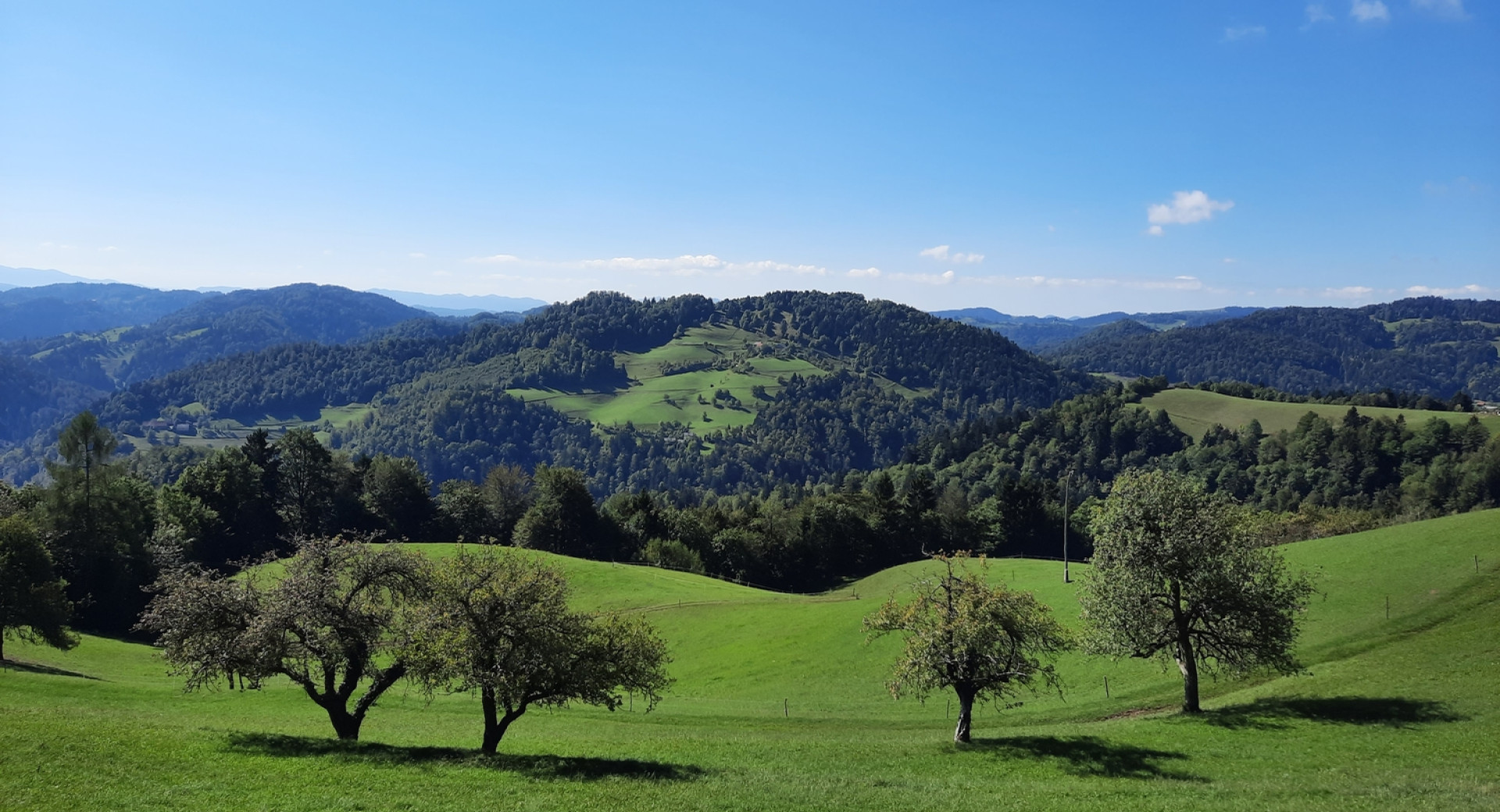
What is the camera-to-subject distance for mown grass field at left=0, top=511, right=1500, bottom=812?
23500 mm

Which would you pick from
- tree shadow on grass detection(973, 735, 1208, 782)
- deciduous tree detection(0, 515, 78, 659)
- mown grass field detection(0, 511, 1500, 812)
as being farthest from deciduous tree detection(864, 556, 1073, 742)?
deciduous tree detection(0, 515, 78, 659)

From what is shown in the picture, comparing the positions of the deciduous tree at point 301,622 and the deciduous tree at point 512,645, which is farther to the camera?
the deciduous tree at point 301,622

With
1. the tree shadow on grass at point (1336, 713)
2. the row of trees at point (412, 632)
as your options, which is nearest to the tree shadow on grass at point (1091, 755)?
the tree shadow on grass at point (1336, 713)

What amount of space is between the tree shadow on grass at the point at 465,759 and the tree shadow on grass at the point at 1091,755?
1249 centimetres

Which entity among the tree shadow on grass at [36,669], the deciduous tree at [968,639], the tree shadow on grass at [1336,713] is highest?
the deciduous tree at [968,639]

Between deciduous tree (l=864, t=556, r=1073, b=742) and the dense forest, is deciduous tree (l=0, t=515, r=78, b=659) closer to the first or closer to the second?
the dense forest

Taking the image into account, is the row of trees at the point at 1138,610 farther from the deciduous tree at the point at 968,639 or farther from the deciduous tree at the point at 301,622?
the deciduous tree at the point at 301,622

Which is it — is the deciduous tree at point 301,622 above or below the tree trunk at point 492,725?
above

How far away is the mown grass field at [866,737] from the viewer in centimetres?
2350

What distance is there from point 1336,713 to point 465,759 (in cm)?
3499

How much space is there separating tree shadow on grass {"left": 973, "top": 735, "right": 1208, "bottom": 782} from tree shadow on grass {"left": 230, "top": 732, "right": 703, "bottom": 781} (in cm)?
1249

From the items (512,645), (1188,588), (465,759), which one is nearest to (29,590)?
(465,759)

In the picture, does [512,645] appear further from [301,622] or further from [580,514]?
[580,514]

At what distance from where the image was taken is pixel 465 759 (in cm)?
2769
